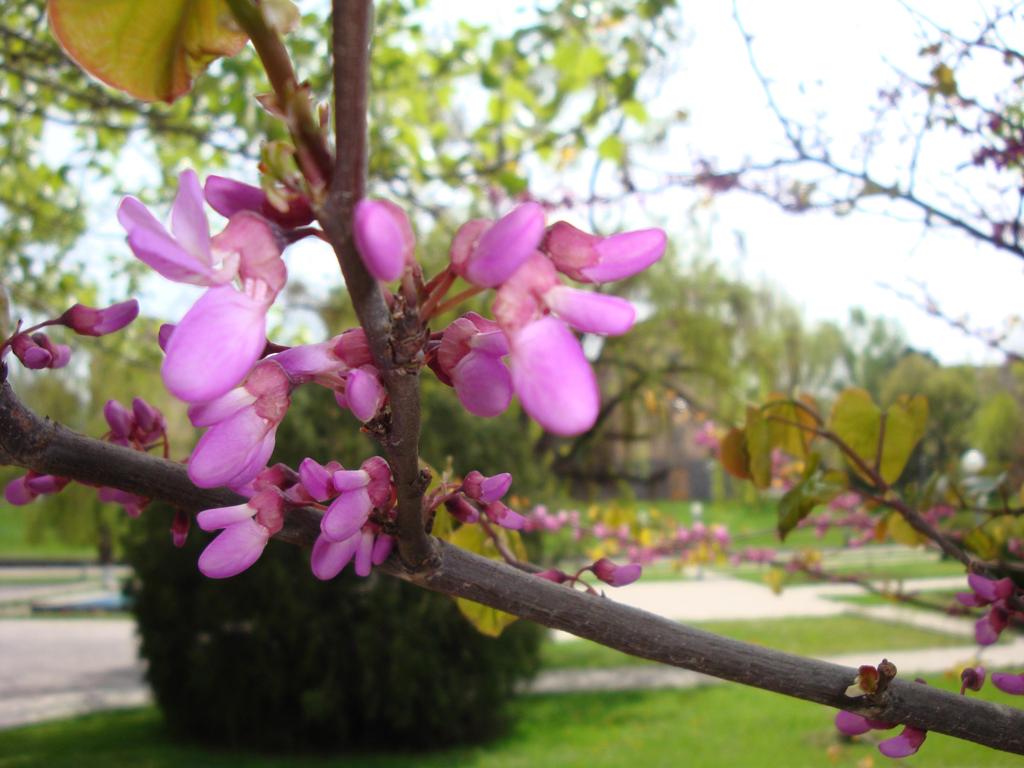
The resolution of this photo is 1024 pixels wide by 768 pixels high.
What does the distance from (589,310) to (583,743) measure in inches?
240

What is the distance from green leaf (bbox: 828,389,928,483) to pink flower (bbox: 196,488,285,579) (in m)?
0.96

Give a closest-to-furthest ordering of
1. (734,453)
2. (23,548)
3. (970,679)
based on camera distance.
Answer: (970,679)
(734,453)
(23,548)

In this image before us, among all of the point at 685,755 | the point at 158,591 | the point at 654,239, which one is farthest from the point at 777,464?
the point at 654,239

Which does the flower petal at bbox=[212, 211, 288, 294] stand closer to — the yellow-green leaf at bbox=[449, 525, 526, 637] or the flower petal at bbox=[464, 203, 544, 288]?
the flower petal at bbox=[464, 203, 544, 288]

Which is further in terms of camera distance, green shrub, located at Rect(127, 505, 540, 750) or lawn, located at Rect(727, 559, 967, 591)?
lawn, located at Rect(727, 559, 967, 591)

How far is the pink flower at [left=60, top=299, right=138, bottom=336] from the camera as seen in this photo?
62 cm

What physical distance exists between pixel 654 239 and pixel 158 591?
6095mm

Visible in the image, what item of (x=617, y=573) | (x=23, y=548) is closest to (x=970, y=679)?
(x=617, y=573)

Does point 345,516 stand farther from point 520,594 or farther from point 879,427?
point 879,427

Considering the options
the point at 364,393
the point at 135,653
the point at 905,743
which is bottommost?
the point at 135,653

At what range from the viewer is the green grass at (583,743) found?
5359 millimetres

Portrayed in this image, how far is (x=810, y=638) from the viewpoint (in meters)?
7.67

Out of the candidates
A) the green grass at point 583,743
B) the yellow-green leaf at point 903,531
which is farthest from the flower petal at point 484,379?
the green grass at point 583,743

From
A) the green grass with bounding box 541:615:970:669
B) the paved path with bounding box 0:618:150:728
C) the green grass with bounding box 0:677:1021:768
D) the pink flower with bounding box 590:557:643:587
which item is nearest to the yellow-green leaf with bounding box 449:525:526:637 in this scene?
the pink flower with bounding box 590:557:643:587
